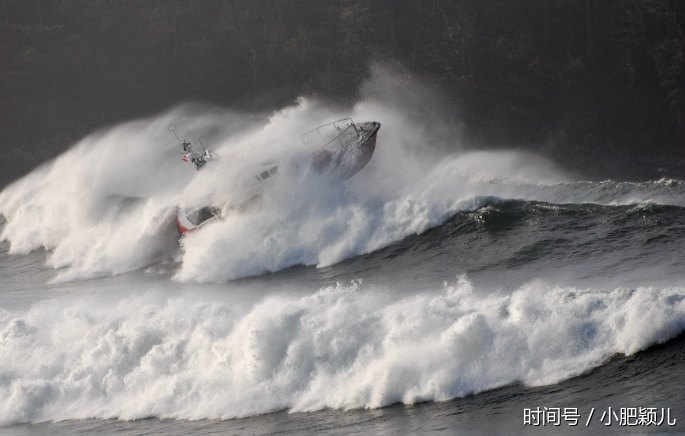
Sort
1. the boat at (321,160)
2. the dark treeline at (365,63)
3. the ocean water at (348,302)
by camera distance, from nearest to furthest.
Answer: the ocean water at (348,302)
the boat at (321,160)
the dark treeline at (365,63)

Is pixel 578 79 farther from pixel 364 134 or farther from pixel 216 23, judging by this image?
pixel 364 134

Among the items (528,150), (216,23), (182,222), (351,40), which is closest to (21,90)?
(216,23)

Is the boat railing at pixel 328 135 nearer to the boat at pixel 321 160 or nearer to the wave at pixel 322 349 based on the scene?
the boat at pixel 321 160

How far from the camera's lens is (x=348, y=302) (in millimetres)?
18984

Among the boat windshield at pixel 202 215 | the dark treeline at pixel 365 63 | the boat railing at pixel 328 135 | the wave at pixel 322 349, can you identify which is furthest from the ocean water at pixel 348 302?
the dark treeline at pixel 365 63

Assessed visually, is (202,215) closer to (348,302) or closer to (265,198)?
(265,198)

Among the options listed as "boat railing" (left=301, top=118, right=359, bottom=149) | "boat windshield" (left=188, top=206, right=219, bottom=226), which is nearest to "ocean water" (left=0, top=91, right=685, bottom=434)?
"boat windshield" (left=188, top=206, right=219, bottom=226)

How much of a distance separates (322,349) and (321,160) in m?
12.8

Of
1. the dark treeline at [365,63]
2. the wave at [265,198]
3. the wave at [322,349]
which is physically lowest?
the wave at [322,349]

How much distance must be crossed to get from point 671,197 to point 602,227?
3139 millimetres

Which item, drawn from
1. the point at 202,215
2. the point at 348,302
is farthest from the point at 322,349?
the point at 202,215

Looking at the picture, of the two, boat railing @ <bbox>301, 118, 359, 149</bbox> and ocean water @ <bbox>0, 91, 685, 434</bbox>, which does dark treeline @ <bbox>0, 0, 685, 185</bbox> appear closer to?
ocean water @ <bbox>0, 91, 685, 434</bbox>

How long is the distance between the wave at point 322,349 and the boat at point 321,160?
7.22m

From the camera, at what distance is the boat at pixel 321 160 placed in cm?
2878
